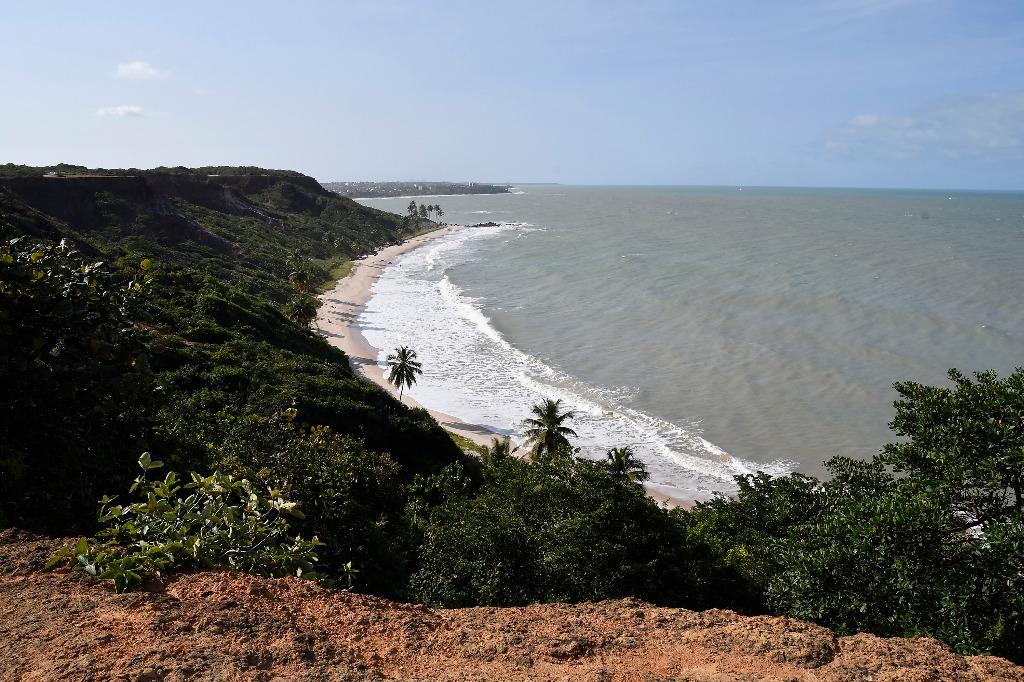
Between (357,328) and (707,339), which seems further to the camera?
(357,328)

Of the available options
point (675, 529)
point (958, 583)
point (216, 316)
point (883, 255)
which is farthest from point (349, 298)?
point (883, 255)

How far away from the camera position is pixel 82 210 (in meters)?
68.5

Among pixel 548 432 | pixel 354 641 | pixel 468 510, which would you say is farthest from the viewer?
pixel 548 432

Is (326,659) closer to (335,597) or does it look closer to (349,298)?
(335,597)

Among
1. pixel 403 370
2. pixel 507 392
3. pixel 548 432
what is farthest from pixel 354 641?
pixel 507 392

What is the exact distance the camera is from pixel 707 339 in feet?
166

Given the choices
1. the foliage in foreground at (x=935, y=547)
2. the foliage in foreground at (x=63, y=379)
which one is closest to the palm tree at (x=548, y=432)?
the foliage in foreground at (x=935, y=547)

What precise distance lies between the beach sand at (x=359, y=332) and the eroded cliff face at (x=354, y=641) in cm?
1468

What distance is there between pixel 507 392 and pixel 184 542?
113 feet

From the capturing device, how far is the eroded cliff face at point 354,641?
5.23 meters

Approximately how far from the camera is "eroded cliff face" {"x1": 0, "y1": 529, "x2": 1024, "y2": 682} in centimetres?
523

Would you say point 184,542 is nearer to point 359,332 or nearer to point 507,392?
point 507,392

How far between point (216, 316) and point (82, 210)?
4841cm

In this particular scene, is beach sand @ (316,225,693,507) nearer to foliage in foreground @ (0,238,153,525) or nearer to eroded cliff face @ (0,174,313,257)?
eroded cliff face @ (0,174,313,257)
